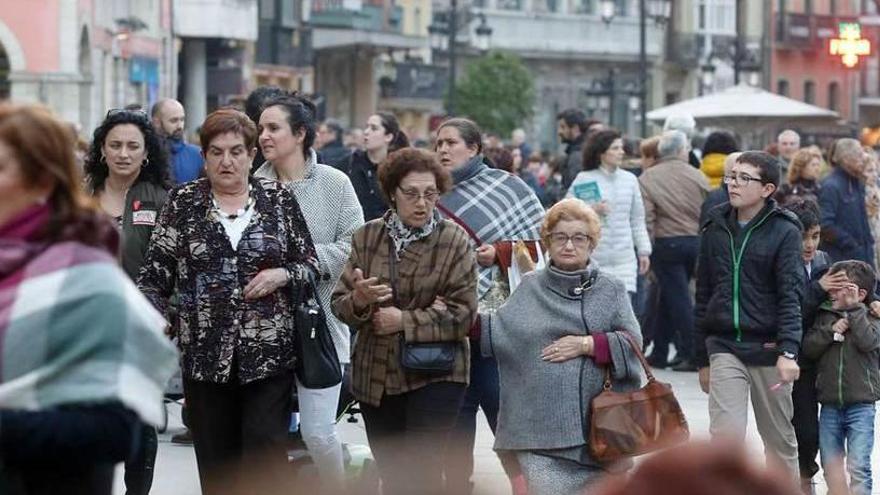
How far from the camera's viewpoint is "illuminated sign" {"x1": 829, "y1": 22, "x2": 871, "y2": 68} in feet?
123

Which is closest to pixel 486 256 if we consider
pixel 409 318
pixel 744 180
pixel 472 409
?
pixel 472 409

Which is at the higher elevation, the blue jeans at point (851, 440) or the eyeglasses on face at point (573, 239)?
the eyeglasses on face at point (573, 239)

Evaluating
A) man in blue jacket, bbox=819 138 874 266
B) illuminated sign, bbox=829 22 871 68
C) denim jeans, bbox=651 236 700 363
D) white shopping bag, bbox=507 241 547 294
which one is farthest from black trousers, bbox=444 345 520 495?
illuminated sign, bbox=829 22 871 68

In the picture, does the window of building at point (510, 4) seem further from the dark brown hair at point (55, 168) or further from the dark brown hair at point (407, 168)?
the dark brown hair at point (55, 168)

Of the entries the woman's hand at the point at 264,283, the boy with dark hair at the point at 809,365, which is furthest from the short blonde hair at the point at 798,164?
the woman's hand at the point at 264,283

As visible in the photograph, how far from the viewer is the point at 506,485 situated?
11.7 m

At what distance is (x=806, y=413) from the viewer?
11.1 m

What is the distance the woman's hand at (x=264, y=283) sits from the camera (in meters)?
8.73

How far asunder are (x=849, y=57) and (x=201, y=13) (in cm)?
1784

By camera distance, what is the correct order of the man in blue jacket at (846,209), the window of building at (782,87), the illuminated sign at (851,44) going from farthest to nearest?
the window of building at (782,87) → the illuminated sign at (851,44) → the man in blue jacket at (846,209)

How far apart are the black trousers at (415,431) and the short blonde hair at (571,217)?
74cm

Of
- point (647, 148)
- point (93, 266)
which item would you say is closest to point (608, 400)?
point (93, 266)

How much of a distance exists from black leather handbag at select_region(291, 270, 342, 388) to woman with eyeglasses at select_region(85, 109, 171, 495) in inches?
40.5

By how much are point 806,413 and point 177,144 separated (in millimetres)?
4775
